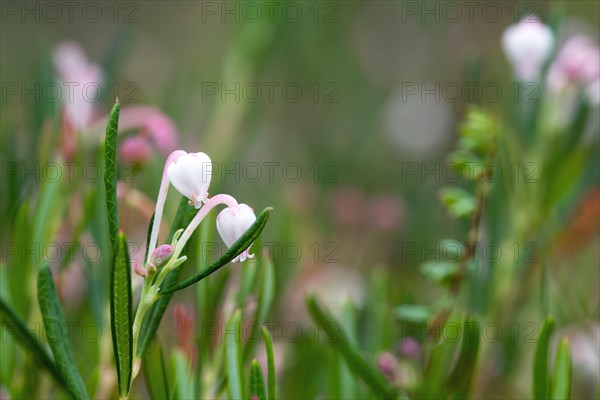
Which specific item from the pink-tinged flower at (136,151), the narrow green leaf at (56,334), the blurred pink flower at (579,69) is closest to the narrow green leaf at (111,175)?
the narrow green leaf at (56,334)

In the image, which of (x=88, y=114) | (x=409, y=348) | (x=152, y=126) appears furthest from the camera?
(x=88, y=114)

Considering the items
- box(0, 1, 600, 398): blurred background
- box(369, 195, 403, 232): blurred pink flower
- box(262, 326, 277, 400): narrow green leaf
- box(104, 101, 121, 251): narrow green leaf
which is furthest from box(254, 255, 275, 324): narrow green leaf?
box(369, 195, 403, 232): blurred pink flower

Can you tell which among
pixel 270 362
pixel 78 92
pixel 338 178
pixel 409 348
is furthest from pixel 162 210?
pixel 338 178

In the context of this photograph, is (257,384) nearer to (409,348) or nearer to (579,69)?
(409,348)

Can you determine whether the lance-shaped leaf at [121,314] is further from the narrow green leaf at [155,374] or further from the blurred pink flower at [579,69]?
the blurred pink flower at [579,69]

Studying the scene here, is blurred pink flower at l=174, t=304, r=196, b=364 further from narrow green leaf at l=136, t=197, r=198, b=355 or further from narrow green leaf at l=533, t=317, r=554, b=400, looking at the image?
narrow green leaf at l=533, t=317, r=554, b=400

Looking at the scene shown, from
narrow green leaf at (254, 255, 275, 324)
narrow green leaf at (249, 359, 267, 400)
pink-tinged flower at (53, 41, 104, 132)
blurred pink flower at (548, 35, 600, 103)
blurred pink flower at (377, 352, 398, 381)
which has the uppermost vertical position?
blurred pink flower at (548, 35, 600, 103)
